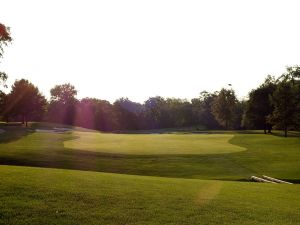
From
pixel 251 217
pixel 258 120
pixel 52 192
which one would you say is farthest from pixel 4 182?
pixel 258 120

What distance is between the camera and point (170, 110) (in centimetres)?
15725

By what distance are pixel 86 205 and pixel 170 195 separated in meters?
3.50

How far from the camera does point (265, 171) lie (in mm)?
30562

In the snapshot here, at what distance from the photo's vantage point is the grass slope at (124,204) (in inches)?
408

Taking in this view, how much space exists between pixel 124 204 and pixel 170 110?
145647mm

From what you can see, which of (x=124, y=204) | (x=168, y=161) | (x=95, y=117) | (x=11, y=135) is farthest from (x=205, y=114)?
(x=124, y=204)

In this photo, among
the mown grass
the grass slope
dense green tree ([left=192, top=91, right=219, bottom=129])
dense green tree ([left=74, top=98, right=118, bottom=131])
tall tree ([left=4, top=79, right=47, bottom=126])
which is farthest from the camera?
dense green tree ([left=192, top=91, right=219, bottom=129])

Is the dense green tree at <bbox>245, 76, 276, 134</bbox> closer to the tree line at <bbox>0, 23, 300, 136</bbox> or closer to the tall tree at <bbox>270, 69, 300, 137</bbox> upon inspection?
the tree line at <bbox>0, 23, 300, 136</bbox>

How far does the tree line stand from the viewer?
65875 mm

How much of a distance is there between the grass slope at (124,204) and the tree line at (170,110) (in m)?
19.2

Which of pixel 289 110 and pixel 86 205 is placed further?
pixel 289 110

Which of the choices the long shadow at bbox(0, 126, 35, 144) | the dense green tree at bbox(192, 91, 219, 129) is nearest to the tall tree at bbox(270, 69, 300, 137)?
the long shadow at bbox(0, 126, 35, 144)

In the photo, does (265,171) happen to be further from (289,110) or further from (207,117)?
(207,117)

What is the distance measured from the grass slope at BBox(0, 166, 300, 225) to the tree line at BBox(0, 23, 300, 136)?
63.0ft
